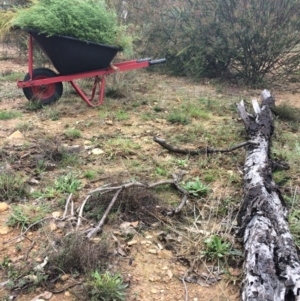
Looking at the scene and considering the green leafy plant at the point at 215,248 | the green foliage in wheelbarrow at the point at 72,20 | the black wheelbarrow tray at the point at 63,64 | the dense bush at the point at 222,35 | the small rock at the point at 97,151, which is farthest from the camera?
the dense bush at the point at 222,35

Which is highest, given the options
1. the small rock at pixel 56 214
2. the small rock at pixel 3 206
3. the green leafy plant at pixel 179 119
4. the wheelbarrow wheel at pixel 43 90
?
the wheelbarrow wheel at pixel 43 90

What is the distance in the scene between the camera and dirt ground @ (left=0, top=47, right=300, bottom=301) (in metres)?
1.98

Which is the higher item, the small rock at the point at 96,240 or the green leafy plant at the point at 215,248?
the small rock at the point at 96,240

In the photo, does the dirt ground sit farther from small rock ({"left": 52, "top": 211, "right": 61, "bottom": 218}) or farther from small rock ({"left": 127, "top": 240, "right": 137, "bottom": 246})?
small rock ({"left": 52, "top": 211, "right": 61, "bottom": 218})

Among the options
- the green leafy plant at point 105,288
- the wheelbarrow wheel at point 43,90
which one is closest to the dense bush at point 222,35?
the wheelbarrow wheel at point 43,90

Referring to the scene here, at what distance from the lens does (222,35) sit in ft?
20.9

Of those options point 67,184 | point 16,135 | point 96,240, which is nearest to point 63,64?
point 16,135

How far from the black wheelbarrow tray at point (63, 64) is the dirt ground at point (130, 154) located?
23 cm

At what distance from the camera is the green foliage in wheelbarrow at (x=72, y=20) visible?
14.2 ft

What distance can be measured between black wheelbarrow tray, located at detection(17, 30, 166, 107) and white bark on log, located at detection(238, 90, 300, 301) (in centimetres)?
233

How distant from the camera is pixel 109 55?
4.66 metres

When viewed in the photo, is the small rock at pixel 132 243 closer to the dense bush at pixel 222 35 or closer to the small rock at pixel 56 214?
the small rock at pixel 56 214

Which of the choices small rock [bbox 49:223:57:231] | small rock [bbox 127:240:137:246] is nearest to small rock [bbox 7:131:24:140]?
small rock [bbox 49:223:57:231]

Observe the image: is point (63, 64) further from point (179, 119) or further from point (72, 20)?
point (179, 119)
